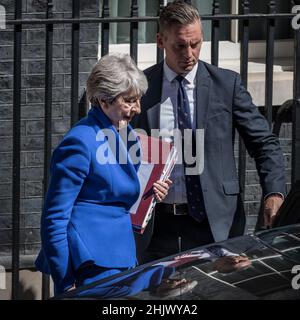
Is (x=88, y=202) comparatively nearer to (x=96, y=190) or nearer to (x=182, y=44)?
(x=96, y=190)


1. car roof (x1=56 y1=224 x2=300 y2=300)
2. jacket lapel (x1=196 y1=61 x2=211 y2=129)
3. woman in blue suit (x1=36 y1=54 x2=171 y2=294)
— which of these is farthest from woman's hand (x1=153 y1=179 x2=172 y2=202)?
car roof (x1=56 y1=224 x2=300 y2=300)

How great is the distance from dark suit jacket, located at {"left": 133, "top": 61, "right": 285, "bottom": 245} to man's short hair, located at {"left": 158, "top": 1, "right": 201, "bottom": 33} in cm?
28

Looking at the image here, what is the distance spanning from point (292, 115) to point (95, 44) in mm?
1328

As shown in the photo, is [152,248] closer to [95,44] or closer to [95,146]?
[95,146]

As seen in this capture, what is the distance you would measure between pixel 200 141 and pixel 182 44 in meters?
0.50

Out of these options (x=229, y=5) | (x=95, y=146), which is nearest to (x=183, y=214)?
(x=95, y=146)

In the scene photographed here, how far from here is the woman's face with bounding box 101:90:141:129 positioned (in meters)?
5.21

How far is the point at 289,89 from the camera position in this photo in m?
7.57

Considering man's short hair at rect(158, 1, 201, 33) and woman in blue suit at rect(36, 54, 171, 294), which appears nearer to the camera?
woman in blue suit at rect(36, 54, 171, 294)

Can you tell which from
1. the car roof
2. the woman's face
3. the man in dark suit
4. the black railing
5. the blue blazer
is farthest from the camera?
the black railing

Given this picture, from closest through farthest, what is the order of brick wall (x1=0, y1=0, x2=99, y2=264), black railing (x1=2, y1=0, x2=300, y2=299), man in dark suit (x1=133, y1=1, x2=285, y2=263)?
man in dark suit (x1=133, y1=1, x2=285, y2=263) → black railing (x1=2, y1=0, x2=300, y2=299) → brick wall (x1=0, y1=0, x2=99, y2=264)

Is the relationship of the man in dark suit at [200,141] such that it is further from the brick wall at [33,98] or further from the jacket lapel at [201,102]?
the brick wall at [33,98]

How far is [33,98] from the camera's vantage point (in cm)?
715

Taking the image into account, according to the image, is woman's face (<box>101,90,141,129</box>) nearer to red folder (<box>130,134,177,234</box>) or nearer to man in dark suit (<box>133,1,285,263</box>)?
red folder (<box>130,134,177,234</box>)
